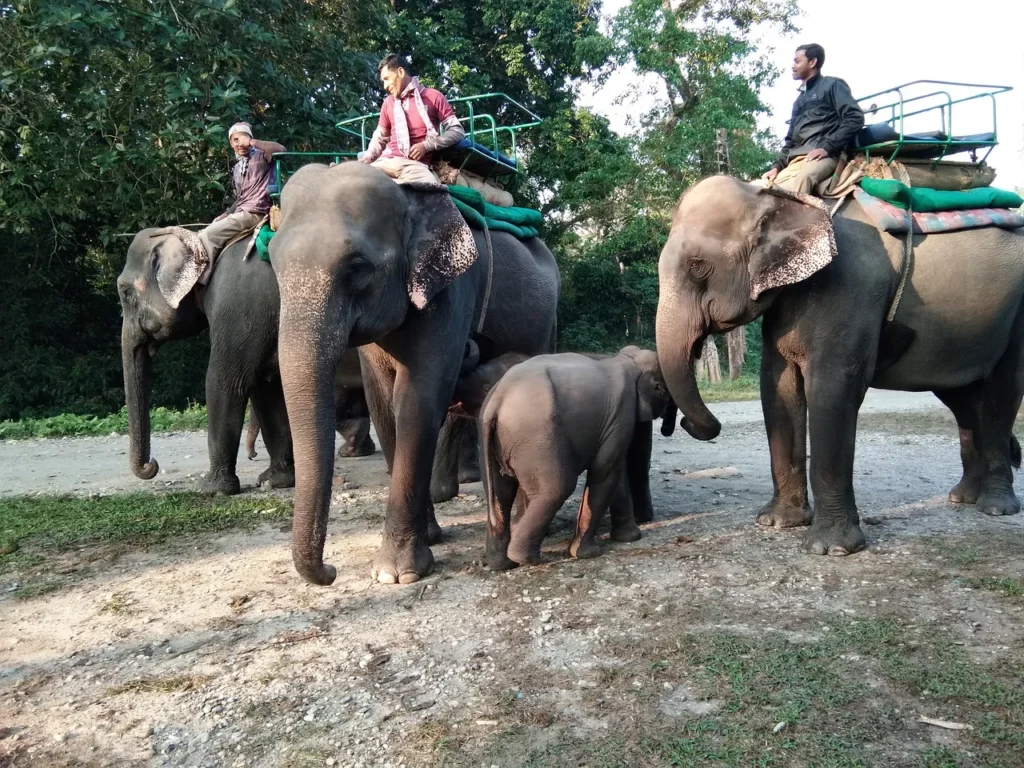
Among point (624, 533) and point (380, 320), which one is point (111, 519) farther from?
point (624, 533)

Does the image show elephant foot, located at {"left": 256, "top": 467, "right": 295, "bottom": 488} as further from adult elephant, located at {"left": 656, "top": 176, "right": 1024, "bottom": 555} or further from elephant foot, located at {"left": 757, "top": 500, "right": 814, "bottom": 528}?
elephant foot, located at {"left": 757, "top": 500, "right": 814, "bottom": 528}

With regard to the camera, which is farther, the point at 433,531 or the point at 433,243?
the point at 433,531

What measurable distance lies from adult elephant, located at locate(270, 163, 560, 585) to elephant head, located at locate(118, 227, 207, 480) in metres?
2.56

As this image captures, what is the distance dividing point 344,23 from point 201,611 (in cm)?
1291

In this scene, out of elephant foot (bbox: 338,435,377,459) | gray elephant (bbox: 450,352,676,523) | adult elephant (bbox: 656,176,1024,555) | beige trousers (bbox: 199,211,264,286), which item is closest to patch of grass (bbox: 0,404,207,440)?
elephant foot (bbox: 338,435,377,459)

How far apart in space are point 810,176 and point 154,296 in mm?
4888

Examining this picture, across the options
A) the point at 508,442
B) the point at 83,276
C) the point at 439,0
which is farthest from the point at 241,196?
the point at 439,0

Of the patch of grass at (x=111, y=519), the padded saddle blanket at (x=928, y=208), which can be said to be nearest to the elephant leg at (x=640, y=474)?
the padded saddle blanket at (x=928, y=208)

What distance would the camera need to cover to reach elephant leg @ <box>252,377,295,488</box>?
7215mm

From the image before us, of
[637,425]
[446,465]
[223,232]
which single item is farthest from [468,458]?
[223,232]

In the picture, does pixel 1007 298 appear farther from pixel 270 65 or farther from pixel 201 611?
pixel 270 65

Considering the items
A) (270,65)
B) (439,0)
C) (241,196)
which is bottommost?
(241,196)

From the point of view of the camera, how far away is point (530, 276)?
21.6 feet

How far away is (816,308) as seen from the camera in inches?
192
